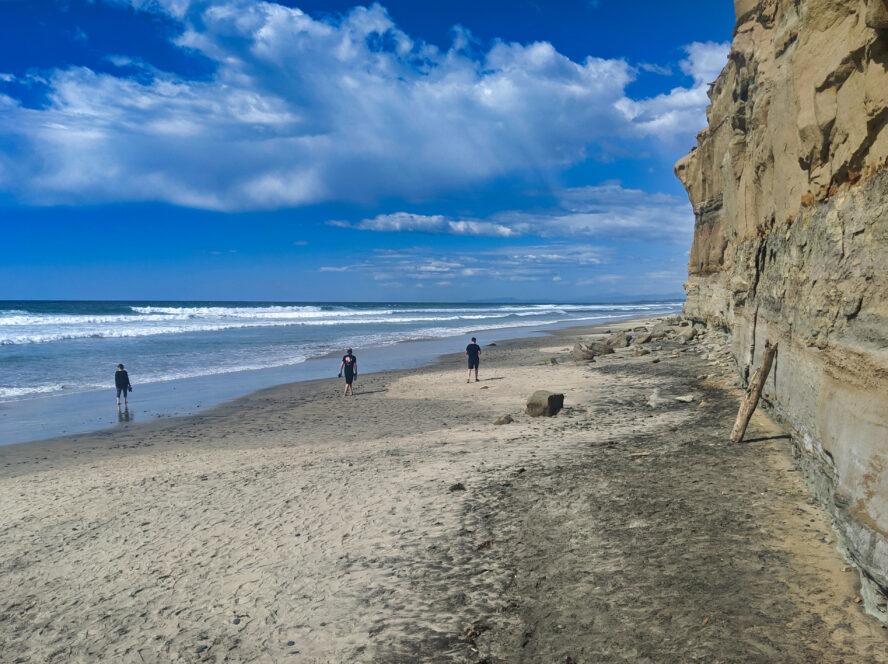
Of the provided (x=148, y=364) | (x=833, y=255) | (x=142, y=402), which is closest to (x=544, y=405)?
(x=833, y=255)

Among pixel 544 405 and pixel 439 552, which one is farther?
pixel 544 405

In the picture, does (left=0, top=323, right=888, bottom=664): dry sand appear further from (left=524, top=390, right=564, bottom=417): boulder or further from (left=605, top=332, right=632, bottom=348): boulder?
(left=605, top=332, right=632, bottom=348): boulder

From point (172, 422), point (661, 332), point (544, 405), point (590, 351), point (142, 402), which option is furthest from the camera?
point (661, 332)

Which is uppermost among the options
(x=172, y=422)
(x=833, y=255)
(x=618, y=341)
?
(x=833, y=255)

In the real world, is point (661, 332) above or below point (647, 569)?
above

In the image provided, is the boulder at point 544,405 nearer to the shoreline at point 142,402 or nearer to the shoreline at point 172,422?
the shoreline at point 172,422

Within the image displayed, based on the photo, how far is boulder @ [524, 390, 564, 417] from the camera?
11312 millimetres

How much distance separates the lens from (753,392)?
779 cm

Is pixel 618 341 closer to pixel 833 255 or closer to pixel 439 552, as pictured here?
pixel 833 255

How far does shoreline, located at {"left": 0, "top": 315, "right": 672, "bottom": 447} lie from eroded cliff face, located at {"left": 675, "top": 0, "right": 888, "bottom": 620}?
12958 mm

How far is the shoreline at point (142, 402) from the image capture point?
12453 mm

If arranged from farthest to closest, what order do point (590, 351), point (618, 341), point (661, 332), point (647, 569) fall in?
point (661, 332)
point (618, 341)
point (590, 351)
point (647, 569)

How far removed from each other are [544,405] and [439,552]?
6142 millimetres

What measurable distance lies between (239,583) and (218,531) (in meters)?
1.33
